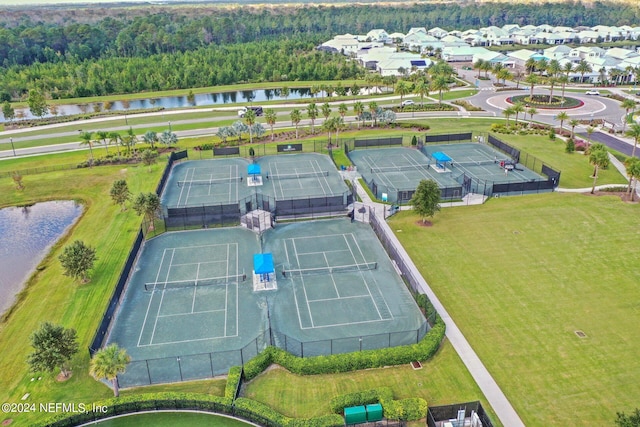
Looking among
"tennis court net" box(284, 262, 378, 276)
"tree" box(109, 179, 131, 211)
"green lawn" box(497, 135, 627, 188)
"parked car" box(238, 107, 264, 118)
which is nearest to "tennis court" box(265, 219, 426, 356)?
"tennis court net" box(284, 262, 378, 276)

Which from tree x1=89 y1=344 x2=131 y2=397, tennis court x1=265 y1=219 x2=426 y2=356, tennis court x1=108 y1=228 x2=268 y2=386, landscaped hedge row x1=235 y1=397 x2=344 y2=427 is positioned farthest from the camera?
tennis court x1=265 y1=219 x2=426 y2=356

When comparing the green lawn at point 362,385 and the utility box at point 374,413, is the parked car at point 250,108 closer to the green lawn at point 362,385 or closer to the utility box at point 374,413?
the green lawn at point 362,385

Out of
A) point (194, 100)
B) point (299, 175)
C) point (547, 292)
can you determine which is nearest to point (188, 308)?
point (547, 292)

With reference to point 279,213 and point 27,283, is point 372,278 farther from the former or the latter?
point 27,283

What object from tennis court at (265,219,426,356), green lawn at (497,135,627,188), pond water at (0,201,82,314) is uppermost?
green lawn at (497,135,627,188)

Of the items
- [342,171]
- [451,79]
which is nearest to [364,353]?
[342,171]

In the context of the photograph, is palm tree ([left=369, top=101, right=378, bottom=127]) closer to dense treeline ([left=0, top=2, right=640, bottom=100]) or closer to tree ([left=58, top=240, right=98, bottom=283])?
tree ([left=58, top=240, right=98, bottom=283])
